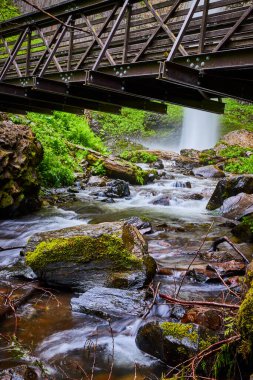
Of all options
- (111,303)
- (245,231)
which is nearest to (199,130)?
(245,231)

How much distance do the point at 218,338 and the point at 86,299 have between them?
200 centimetres

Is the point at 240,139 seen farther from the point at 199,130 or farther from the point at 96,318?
the point at 96,318

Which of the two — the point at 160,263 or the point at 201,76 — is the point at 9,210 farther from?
the point at 201,76

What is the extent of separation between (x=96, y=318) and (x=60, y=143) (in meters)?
11.6

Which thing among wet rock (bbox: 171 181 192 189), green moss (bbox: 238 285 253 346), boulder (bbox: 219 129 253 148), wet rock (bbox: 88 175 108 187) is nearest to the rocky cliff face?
wet rock (bbox: 88 175 108 187)

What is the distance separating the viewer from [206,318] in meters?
3.75

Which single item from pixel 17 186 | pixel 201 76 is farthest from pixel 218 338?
pixel 17 186

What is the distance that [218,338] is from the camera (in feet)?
10.6

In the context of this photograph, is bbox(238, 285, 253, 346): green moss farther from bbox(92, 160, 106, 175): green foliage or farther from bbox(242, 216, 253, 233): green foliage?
bbox(92, 160, 106, 175): green foliage

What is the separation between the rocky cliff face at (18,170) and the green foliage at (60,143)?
7.38 ft

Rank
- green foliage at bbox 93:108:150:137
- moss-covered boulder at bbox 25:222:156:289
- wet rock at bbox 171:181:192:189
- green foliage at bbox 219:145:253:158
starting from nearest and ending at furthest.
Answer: moss-covered boulder at bbox 25:222:156:289
wet rock at bbox 171:181:192:189
green foliage at bbox 219:145:253:158
green foliage at bbox 93:108:150:137

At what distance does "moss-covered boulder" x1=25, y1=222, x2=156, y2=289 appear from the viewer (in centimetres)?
527

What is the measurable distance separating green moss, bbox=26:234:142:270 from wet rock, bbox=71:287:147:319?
1.88ft

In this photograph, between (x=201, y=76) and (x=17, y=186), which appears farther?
(x=17, y=186)
